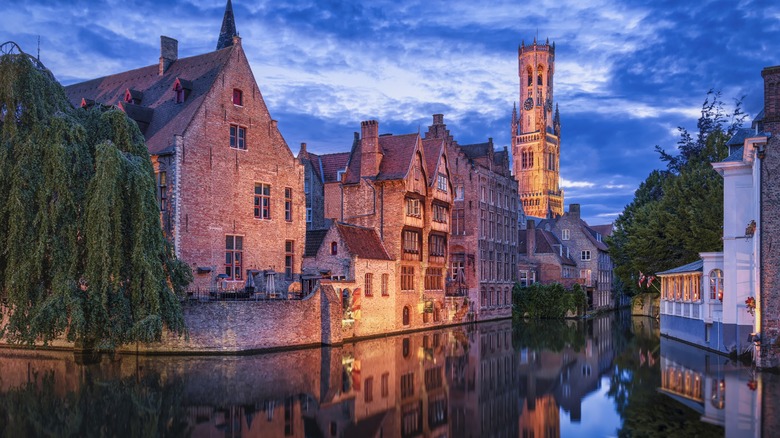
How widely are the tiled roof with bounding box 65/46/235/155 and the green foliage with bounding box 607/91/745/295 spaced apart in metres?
27.6

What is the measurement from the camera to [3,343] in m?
31.7

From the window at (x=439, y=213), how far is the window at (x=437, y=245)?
1.10 m

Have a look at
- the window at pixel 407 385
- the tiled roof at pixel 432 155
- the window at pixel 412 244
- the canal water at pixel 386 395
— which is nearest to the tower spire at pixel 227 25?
the tiled roof at pixel 432 155

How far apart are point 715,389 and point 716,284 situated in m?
12.2

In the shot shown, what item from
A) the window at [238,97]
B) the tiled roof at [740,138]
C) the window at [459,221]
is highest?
the window at [238,97]

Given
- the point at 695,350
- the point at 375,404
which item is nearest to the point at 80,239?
the point at 375,404

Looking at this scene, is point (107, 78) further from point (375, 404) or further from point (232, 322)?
point (375, 404)

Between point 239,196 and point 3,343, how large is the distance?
12567mm

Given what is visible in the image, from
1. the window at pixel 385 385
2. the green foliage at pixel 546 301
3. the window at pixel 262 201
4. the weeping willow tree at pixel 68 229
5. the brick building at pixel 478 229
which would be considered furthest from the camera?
the green foliage at pixel 546 301

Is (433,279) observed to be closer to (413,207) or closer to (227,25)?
(413,207)

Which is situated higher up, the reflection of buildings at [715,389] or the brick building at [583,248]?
the brick building at [583,248]

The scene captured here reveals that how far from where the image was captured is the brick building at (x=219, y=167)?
114 feet

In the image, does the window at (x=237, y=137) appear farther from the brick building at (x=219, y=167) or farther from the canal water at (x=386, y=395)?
the canal water at (x=386, y=395)

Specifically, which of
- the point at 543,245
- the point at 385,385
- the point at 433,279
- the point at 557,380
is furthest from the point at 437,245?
the point at 385,385
